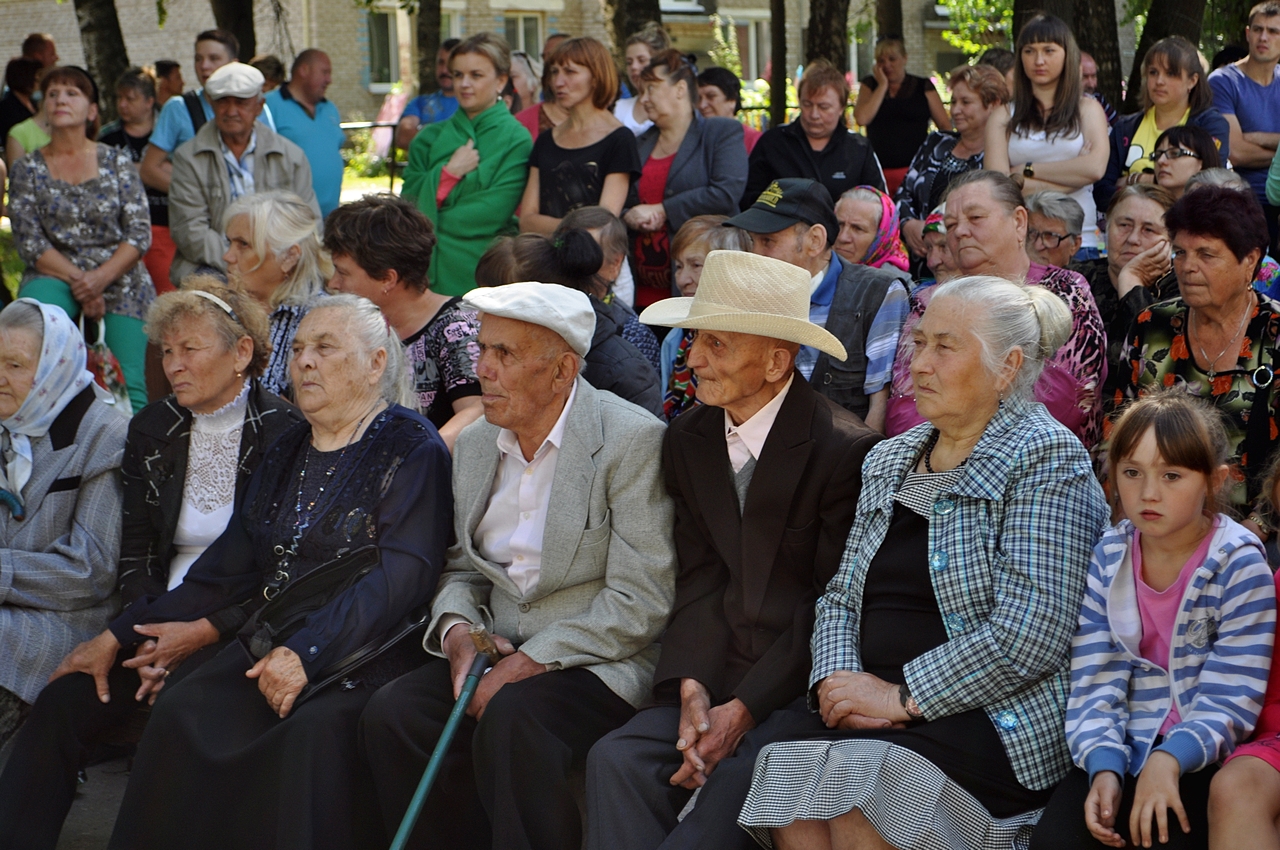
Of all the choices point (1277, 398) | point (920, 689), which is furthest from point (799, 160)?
point (920, 689)

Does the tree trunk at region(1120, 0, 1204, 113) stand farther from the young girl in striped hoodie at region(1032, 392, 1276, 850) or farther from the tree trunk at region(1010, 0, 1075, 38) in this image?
the young girl in striped hoodie at region(1032, 392, 1276, 850)

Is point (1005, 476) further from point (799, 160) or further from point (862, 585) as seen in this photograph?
point (799, 160)

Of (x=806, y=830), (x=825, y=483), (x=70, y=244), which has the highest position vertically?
(x=70, y=244)

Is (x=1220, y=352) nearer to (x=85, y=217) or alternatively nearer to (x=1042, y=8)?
(x=85, y=217)

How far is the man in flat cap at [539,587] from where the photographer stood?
348 cm

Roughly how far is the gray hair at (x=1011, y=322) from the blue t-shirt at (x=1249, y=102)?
4.48m

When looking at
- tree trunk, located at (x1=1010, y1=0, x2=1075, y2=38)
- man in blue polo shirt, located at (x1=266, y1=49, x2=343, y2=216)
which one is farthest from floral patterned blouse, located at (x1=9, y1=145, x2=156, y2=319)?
tree trunk, located at (x1=1010, y1=0, x2=1075, y2=38)

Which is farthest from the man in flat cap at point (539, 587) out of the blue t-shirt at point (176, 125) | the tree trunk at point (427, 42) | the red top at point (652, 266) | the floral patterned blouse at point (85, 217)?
the tree trunk at point (427, 42)

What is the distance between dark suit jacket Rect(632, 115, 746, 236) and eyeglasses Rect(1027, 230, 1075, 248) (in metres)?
1.67

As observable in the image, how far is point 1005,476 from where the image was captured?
3.18 m

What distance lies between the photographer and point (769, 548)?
3492 millimetres

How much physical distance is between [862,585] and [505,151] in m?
4.10

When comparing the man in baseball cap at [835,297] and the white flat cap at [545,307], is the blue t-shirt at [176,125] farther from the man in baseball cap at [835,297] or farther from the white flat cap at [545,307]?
the white flat cap at [545,307]

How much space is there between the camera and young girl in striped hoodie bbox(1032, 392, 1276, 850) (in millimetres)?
2779
